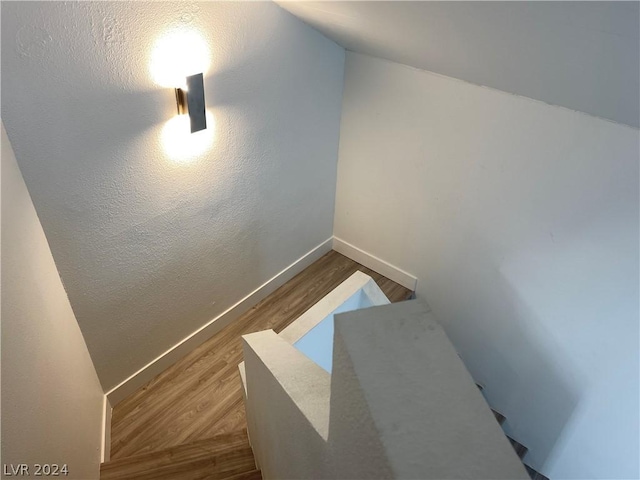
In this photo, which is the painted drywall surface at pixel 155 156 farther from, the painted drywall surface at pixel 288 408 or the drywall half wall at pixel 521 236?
the painted drywall surface at pixel 288 408

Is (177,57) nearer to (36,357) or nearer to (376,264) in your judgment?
(36,357)

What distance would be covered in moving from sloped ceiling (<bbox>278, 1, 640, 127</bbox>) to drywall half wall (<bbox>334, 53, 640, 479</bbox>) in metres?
0.20

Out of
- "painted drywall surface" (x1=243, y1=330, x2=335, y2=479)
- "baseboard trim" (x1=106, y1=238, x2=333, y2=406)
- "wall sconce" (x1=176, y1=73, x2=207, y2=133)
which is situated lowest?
"painted drywall surface" (x1=243, y1=330, x2=335, y2=479)

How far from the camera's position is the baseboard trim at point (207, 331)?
2.56 meters

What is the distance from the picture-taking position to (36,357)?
1423 millimetres

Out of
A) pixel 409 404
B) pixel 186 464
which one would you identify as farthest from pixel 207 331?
pixel 409 404

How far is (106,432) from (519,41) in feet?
8.50

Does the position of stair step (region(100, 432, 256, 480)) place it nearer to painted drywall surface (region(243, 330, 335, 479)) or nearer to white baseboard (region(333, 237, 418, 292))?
painted drywall surface (region(243, 330, 335, 479))

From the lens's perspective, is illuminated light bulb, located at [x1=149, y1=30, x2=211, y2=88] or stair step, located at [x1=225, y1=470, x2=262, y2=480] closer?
illuminated light bulb, located at [x1=149, y1=30, x2=211, y2=88]

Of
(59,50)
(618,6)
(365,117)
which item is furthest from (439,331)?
(365,117)

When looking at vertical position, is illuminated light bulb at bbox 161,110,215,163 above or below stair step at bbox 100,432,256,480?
above

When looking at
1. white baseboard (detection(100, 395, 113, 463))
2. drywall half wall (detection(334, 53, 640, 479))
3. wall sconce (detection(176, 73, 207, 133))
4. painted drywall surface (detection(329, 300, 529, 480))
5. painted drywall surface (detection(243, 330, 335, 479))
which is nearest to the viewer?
painted drywall surface (detection(329, 300, 529, 480))

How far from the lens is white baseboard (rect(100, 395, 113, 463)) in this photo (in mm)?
2285

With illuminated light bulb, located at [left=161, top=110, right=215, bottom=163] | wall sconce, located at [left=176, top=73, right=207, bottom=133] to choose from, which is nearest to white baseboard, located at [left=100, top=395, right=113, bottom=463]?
illuminated light bulb, located at [left=161, top=110, right=215, bottom=163]
